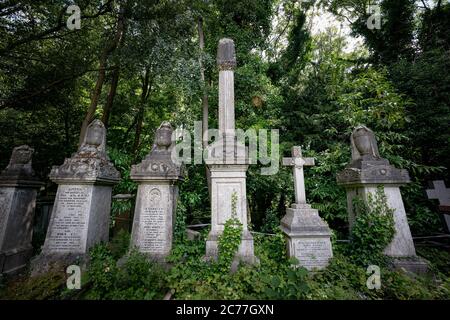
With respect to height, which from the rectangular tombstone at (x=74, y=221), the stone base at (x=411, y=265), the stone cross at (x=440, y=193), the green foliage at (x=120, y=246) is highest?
the stone cross at (x=440, y=193)

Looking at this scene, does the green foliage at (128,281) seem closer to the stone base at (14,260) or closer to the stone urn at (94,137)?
the stone base at (14,260)

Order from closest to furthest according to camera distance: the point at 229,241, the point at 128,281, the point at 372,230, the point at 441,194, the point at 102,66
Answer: the point at 128,281 < the point at 229,241 < the point at 372,230 < the point at 441,194 < the point at 102,66

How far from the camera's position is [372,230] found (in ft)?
13.1

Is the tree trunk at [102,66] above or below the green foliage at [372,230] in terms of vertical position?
above

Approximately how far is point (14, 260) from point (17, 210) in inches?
41.7

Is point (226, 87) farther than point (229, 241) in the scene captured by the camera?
Yes

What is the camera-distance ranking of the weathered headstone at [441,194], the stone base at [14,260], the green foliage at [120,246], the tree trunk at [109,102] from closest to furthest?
the stone base at [14,260], the green foliage at [120,246], the weathered headstone at [441,194], the tree trunk at [109,102]

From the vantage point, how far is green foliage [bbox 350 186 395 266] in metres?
3.96

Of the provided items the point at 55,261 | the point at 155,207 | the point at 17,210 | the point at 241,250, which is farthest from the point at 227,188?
the point at 17,210

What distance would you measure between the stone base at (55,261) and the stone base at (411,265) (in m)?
6.12

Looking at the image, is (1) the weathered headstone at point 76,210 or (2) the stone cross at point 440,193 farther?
(2) the stone cross at point 440,193

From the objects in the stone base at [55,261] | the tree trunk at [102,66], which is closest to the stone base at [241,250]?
the stone base at [55,261]

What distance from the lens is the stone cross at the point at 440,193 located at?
581cm

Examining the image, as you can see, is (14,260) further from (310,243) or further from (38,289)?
(310,243)
